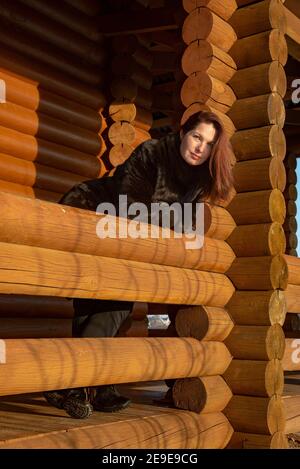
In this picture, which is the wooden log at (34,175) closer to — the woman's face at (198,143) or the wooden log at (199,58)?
the wooden log at (199,58)

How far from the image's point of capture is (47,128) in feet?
24.4

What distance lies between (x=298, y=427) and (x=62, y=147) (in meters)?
3.94

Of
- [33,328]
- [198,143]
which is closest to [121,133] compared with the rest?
[33,328]

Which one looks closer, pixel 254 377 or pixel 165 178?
pixel 165 178

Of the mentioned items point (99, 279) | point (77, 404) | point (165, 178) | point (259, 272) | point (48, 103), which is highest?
point (48, 103)

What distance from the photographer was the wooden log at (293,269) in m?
5.87

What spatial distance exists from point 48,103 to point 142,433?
174 inches

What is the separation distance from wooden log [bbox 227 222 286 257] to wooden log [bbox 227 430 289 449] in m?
1.39

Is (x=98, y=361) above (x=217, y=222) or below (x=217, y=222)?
below

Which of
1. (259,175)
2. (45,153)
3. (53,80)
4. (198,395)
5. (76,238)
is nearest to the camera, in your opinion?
(76,238)

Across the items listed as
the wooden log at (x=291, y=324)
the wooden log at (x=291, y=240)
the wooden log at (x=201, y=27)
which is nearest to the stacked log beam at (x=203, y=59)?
the wooden log at (x=201, y=27)

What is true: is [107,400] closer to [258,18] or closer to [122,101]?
[258,18]

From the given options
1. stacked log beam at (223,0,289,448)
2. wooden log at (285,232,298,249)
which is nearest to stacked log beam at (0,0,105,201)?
stacked log beam at (223,0,289,448)
